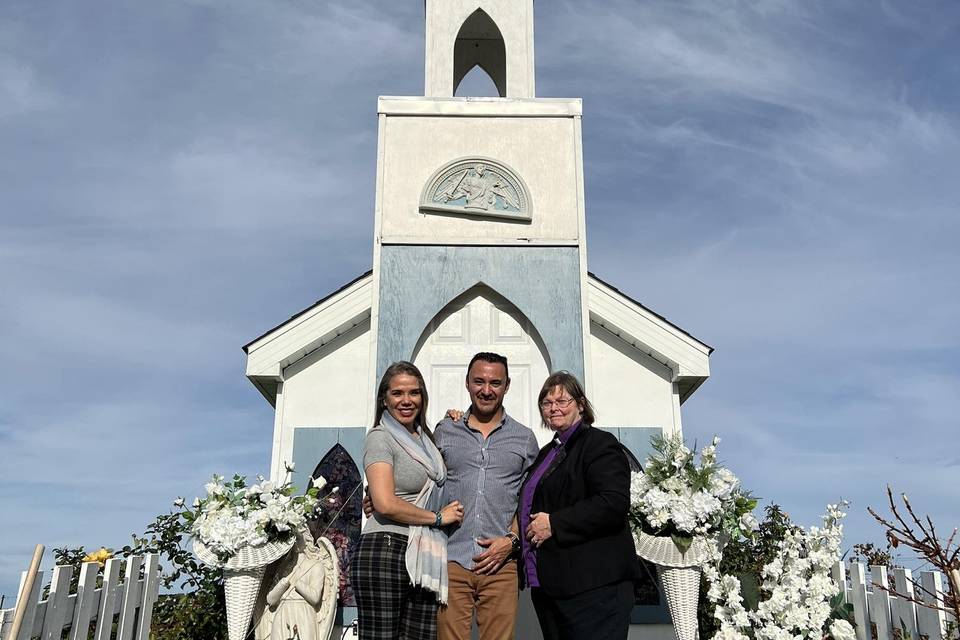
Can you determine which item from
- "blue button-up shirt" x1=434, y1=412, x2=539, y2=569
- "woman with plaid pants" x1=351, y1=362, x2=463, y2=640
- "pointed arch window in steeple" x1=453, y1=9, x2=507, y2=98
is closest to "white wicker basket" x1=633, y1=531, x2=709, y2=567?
"blue button-up shirt" x1=434, y1=412, x2=539, y2=569

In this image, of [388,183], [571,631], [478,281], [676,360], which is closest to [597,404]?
[676,360]

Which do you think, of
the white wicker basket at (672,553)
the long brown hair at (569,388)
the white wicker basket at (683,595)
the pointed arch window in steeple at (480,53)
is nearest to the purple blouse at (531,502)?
the long brown hair at (569,388)

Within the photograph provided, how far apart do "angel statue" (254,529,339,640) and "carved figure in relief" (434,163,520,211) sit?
4480 mm

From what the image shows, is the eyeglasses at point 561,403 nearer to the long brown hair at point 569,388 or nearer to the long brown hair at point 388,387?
the long brown hair at point 569,388

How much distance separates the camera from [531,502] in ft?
15.0

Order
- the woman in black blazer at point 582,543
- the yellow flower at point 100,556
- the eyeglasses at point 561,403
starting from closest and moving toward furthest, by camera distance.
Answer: the woman in black blazer at point 582,543
the eyeglasses at point 561,403
the yellow flower at point 100,556

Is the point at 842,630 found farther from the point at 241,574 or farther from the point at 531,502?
the point at 241,574

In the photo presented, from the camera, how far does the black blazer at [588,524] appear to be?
4.25m

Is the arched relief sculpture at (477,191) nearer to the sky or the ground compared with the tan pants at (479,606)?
nearer to the sky

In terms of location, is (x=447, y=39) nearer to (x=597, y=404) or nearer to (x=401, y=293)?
(x=401, y=293)

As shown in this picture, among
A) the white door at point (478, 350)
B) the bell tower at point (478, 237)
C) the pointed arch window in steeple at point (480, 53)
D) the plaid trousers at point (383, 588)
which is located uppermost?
the pointed arch window in steeple at point (480, 53)

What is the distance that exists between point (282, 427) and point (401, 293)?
2.74 m

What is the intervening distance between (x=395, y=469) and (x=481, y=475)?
546 mm

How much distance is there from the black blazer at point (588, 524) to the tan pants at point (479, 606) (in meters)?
0.25
